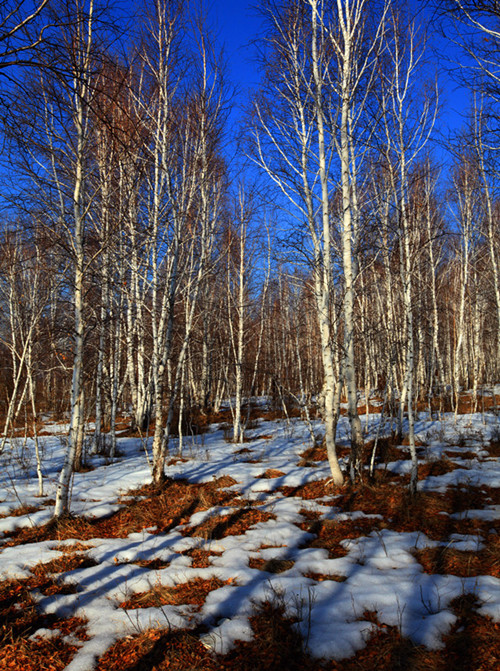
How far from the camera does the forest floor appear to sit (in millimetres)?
2705

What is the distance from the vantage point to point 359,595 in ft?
10.9

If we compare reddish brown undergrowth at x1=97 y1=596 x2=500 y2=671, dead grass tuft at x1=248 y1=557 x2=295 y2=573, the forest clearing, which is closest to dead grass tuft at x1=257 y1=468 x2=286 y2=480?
the forest clearing

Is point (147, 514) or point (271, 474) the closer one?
point (147, 514)

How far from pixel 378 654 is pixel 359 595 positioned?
0.72 meters

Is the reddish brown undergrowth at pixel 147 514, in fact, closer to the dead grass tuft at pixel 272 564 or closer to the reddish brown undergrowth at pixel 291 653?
the dead grass tuft at pixel 272 564

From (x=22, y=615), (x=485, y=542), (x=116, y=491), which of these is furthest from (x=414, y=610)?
(x=116, y=491)

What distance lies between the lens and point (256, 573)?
12.7ft

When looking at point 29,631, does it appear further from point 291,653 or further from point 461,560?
point 461,560

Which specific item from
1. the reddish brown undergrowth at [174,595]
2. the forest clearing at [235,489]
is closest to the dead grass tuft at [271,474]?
the forest clearing at [235,489]

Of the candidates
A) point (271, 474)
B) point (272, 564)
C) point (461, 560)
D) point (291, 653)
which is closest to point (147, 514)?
point (272, 564)

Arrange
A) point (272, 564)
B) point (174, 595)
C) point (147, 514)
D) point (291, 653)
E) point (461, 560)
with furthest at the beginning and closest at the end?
point (147, 514) < point (272, 564) < point (461, 560) < point (174, 595) < point (291, 653)

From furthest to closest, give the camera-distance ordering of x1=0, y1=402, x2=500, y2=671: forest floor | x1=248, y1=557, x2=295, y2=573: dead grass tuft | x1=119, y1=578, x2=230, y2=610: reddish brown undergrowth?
x1=248, y1=557, x2=295, y2=573: dead grass tuft
x1=119, y1=578, x2=230, y2=610: reddish brown undergrowth
x1=0, y1=402, x2=500, y2=671: forest floor

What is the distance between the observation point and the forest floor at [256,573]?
271cm

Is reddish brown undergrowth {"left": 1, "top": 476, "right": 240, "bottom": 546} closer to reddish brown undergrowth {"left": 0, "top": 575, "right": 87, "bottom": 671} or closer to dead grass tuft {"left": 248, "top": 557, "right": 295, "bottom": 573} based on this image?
reddish brown undergrowth {"left": 0, "top": 575, "right": 87, "bottom": 671}
